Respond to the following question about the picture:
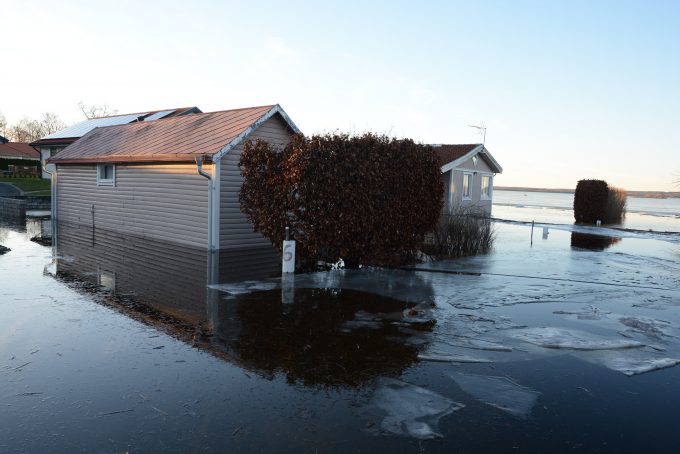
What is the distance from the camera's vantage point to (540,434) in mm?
4379

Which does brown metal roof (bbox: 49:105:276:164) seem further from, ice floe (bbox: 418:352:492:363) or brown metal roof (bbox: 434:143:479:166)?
brown metal roof (bbox: 434:143:479:166)

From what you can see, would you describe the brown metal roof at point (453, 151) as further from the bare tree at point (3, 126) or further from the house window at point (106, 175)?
the bare tree at point (3, 126)

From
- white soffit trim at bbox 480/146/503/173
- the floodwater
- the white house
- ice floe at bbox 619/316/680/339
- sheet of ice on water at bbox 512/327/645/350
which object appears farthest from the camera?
white soffit trim at bbox 480/146/503/173

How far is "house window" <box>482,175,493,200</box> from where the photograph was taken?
99.5 ft

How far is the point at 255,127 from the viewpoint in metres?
15.5

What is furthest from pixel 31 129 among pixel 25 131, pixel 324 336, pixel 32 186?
pixel 324 336

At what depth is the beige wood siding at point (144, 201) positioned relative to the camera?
1509 centimetres

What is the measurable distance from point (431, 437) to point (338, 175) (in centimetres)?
745

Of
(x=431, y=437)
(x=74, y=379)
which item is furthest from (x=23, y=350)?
(x=431, y=437)

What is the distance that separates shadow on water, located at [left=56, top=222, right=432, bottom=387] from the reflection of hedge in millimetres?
27166

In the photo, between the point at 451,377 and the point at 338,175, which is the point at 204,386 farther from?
the point at 338,175

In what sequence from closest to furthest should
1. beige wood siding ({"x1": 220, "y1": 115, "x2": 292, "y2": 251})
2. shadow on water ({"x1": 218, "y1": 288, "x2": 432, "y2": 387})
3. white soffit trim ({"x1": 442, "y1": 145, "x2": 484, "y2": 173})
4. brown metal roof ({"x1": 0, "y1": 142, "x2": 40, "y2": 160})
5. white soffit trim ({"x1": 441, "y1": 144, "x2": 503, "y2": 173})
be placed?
shadow on water ({"x1": 218, "y1": 288, "x2": 432, "y2": 387})
beige wood siding ({"x1": 220, "y1": 115, "x2": 292, "y2": 251})
white soffit trim ({"x1": 442, "y1": 145, "x2": 484, "y2": 173})
white soffit trim ({"x1": 441, "y1": 144, "x2": 503, "y2": 173})
brown metal roof ({"x1": 0, "y1": 142, "x2": 40, "y2": 160})

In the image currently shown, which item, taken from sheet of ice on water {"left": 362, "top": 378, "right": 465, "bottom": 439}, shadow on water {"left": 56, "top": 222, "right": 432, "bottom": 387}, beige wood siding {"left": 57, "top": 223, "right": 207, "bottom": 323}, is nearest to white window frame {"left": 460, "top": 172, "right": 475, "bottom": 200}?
beige wood siding {"left": 57, "top": 223, "right": 207, "bottom": 323}

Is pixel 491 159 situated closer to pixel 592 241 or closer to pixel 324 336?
pixel 592 241
